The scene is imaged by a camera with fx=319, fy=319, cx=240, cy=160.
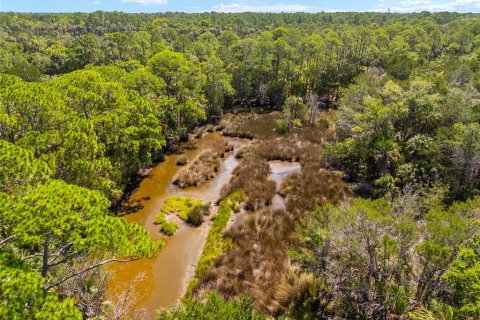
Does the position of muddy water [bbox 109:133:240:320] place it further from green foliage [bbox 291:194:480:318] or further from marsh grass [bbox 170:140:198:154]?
green foliage [bbox 291:194:480:318]

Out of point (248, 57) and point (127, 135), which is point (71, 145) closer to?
point (127, 135)

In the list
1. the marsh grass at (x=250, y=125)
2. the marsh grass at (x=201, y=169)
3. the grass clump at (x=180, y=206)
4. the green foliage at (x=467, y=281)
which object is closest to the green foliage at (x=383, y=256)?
the green foliage at (x=467, y=281)

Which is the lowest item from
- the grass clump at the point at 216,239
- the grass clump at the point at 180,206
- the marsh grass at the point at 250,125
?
the grass clump at the point at 180,206

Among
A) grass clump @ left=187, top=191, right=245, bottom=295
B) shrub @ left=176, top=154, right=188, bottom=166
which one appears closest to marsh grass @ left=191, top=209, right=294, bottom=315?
grass clump @ left=187, top=191, right=245, bottom=295

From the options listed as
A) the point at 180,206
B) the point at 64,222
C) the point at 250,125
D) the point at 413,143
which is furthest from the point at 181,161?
the point at 64,222

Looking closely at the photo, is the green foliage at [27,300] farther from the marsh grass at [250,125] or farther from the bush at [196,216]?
the marsh grass at [250,125]

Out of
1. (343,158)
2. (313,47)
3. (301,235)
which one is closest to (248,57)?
(313,47)

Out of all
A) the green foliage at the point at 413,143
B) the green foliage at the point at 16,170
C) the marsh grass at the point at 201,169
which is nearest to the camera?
the green foliage at the point at 16,170
